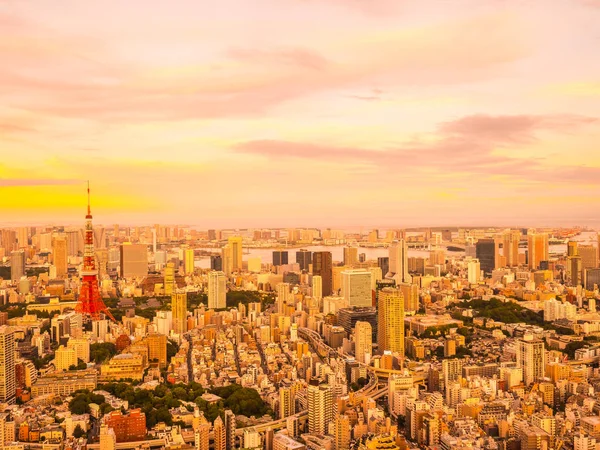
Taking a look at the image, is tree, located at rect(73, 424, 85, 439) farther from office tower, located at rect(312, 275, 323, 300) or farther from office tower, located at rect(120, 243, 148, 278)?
office tower, located at rect(120, 243, 148, 278)

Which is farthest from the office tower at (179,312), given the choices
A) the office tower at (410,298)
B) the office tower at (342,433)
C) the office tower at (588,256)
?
the office tower at (588,256)

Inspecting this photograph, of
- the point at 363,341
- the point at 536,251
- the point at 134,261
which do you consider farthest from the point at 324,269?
the point at 536,251

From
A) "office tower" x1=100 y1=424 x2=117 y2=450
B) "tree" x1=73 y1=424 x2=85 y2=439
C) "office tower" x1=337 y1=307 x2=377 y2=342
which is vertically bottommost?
"tree" x1=73 y1=424 x2=85 y2=439

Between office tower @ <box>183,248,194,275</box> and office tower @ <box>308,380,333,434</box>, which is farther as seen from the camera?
office tower @ <box>183,248,194,275</box>

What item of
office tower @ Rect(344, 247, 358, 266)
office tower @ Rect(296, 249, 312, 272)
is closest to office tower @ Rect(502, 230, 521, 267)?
office tower @ Rect(344, 247, 358, 266)

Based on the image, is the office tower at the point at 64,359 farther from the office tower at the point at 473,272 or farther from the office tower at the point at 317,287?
the office tower at the point at 473,272

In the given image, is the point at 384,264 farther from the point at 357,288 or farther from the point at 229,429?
the point at 229,429
